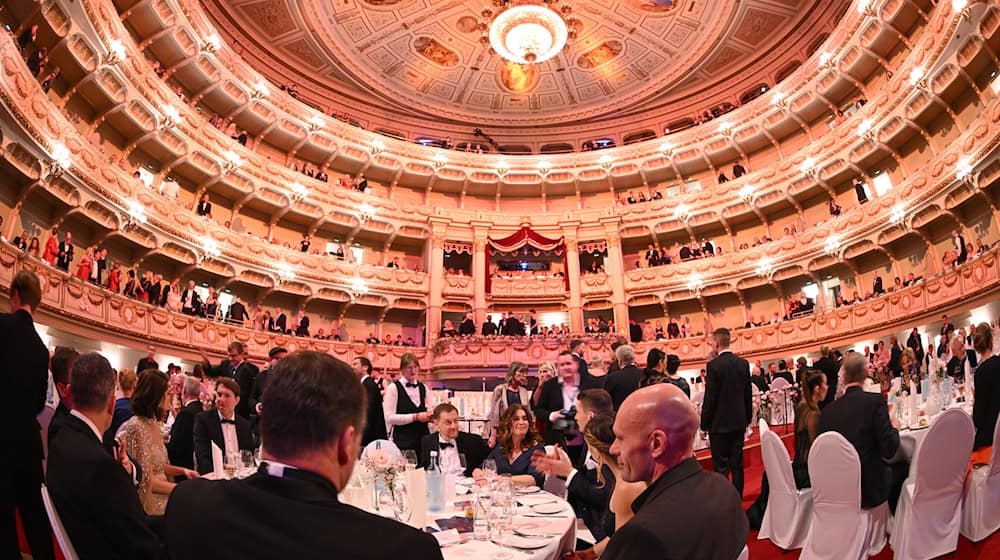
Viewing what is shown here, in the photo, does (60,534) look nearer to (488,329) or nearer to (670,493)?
(670,493)

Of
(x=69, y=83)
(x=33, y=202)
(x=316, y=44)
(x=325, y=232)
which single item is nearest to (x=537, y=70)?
(x=316, y=44)

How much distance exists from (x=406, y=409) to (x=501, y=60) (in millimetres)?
21535

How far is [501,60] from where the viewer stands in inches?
1025

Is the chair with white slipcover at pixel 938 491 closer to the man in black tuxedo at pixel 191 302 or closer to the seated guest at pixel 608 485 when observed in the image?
the seated guest at pixel 608 485

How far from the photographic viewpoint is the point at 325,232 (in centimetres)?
2542

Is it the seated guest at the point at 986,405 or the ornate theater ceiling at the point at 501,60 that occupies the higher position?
the ornate theater ceiling at the point at 501,60

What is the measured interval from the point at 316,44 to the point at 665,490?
81.8 ft

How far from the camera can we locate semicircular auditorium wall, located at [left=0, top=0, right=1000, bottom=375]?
1611cm

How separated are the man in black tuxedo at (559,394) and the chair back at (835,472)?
2.36 meters

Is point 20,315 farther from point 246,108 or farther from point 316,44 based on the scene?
point 316,44

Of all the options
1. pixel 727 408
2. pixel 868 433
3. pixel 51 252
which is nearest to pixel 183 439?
pixel 727 408

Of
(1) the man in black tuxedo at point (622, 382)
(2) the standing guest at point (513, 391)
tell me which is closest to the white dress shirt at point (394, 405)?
(2) the standing guest at point (513, 391)

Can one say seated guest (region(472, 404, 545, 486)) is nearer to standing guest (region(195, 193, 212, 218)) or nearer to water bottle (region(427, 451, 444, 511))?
water bottle (region(427, 451, 444, 511))

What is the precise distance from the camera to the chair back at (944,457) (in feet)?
14.4
